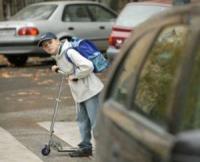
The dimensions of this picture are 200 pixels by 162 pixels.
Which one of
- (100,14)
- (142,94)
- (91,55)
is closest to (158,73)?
(142,94)

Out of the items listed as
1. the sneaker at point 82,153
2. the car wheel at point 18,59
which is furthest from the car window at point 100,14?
the sneaker at point 82,153

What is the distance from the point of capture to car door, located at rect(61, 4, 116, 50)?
17094 mm

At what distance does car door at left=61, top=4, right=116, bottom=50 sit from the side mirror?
14.5m

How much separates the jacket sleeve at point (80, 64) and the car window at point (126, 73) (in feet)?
9.95

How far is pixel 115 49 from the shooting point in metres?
12.8

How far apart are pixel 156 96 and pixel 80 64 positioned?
11.7ft

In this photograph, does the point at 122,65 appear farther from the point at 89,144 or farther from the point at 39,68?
the point at 39,68

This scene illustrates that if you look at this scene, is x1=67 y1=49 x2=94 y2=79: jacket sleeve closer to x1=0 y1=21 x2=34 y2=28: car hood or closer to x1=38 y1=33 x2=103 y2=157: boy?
x1=38 y1=33 x2=103 y2=157: boy

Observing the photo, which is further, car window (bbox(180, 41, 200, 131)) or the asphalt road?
the asphalt road

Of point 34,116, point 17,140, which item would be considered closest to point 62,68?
point 17,140

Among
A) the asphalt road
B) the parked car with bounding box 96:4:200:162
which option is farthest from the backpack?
the parked car with bounding box 96:4:200:162

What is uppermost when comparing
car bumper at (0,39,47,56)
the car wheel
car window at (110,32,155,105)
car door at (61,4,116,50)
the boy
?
car window at (110,32,155,105)

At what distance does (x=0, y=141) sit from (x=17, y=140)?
0.21 metres

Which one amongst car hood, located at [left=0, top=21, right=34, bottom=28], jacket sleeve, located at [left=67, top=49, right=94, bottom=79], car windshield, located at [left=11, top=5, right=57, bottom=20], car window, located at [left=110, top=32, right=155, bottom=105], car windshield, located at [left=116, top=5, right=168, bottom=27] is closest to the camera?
car window, located at [left=110, top=32, right=155, bottom=105]
